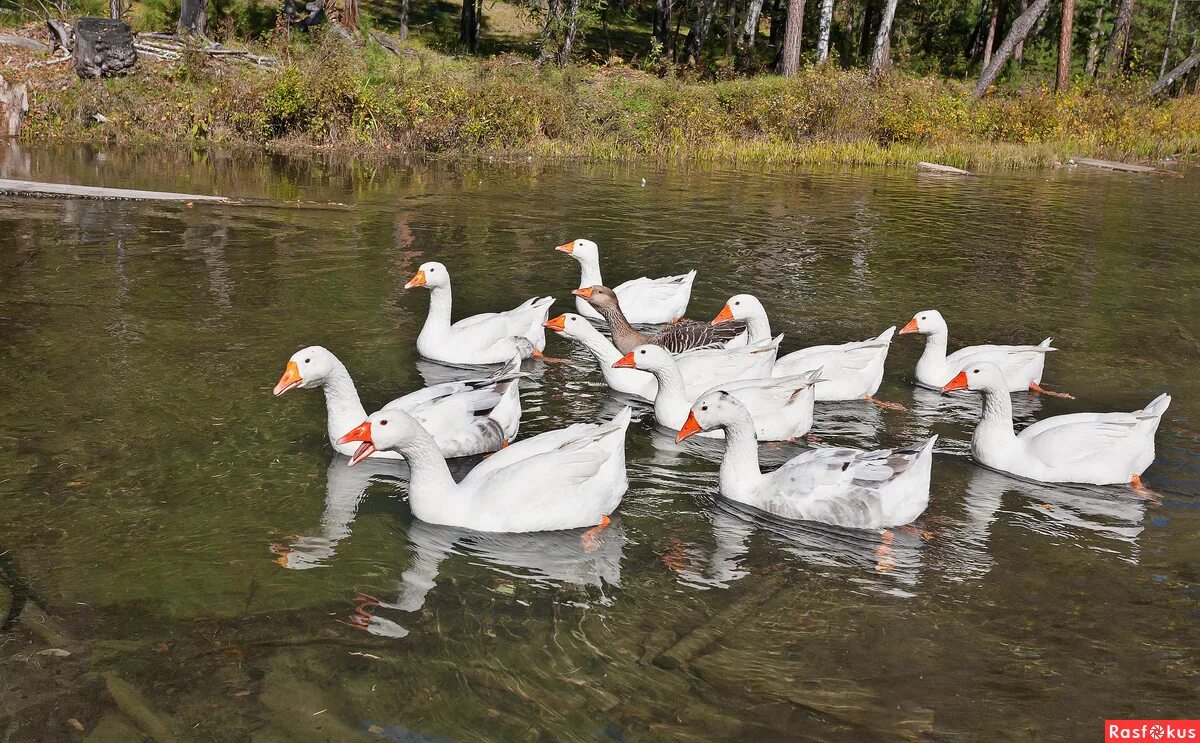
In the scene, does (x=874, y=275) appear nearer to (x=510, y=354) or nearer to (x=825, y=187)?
(x=510, y=354)

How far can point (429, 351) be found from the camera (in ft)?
32.6

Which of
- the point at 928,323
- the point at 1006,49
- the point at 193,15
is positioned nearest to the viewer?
the point at 928,323

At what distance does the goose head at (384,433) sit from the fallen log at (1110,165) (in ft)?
83.6

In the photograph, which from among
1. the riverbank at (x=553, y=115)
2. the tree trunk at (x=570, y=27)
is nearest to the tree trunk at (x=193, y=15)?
the riverbank at (x=553, y=115)

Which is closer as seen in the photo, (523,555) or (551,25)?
(523,555)

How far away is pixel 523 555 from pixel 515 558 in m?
0.07

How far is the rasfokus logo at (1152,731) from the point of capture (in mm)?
4703

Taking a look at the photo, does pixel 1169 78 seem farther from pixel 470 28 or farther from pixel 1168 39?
pixel 1168 39

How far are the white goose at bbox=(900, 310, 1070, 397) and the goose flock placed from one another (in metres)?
0.01

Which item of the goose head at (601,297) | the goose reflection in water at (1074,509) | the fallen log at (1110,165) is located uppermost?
the fallen log at (1110,165)

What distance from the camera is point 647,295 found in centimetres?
1173

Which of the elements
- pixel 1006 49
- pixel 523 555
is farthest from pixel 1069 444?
pixel 1006 49

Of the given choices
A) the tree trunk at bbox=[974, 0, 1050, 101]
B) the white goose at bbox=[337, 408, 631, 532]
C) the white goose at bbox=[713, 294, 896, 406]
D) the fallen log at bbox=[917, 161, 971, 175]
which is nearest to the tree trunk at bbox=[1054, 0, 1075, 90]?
the tree trunk at bbox=[974, 0, 1050, 101]

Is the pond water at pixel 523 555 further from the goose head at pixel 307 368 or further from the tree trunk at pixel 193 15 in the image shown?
the tree trunk at pixel 193 15
